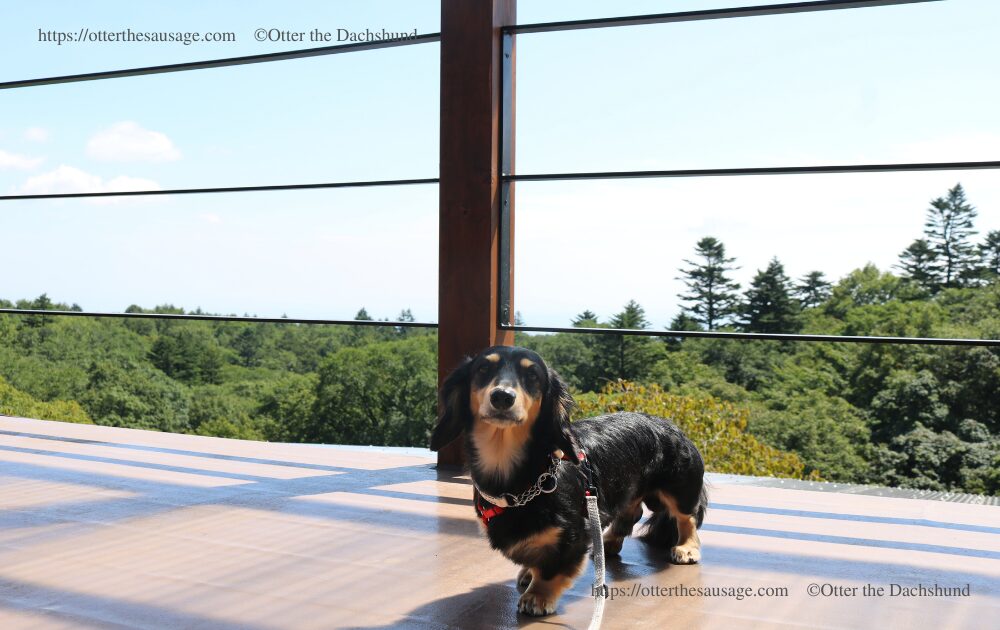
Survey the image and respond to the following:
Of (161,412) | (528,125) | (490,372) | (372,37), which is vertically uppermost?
(528,125)

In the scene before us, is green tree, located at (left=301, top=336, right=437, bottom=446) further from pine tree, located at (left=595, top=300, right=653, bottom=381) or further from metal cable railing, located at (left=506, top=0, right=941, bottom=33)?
metal cable railing, located at (left=506, top=0, right=941, bottom=33)

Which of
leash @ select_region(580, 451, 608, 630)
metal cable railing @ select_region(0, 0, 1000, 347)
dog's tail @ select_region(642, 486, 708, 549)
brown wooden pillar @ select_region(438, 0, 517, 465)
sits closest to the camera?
leash @ select_region(580, 451, 608, 630)

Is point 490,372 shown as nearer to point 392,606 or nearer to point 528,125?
point 392,606

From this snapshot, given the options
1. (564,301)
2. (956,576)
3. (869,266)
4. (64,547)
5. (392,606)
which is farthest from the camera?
(564,301)

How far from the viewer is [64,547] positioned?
2.17 m

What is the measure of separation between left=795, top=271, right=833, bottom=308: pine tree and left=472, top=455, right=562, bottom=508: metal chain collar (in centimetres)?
1291

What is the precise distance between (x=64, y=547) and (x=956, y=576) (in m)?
2.16

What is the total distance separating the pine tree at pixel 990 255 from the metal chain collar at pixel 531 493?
12.5 meters

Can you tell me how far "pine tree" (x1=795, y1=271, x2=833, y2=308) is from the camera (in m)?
13.9

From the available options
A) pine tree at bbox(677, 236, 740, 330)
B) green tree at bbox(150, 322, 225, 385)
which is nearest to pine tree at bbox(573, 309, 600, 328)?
pine tree at bbox(677, 236, 740, 330)

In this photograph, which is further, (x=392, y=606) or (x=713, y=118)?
(x=713, y=118)

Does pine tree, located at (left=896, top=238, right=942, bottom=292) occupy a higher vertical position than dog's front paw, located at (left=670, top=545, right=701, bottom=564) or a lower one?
higher

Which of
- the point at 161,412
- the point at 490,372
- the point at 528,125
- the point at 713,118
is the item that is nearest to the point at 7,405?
the point at 161,412

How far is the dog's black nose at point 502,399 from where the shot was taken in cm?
167
